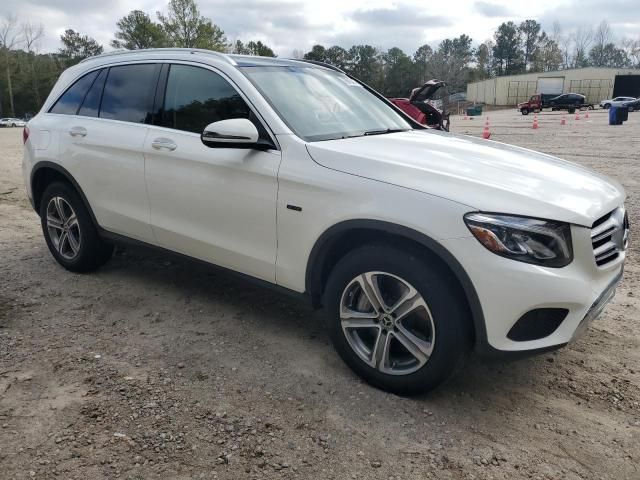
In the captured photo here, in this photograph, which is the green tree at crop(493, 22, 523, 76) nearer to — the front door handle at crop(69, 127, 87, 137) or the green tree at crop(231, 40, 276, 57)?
the green tree at crop(231, 40, 276, 57)

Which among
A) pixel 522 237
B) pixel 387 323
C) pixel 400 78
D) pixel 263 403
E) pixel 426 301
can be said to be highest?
pixel 400 78

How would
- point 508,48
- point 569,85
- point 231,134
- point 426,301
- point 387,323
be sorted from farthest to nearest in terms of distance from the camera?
1. point 508,48
2. point 569,85
3. point 231,134
4. point 387,323
5. point 426,301

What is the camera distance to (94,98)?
456 cm

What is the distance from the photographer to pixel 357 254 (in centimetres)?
293

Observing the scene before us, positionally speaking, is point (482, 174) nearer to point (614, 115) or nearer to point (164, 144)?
point (164, 144)

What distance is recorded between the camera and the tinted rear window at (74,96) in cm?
467

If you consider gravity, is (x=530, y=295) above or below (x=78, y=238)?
above

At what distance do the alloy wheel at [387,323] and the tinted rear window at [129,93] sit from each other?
222 cm

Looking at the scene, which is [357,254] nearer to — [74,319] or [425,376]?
[425,376]

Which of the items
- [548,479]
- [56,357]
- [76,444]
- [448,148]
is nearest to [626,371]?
[548,479]

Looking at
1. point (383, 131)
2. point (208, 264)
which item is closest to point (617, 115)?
point (383, 131)

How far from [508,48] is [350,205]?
122 metres

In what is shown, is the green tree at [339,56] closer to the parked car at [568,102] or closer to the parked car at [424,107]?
the parked car at [568,102]

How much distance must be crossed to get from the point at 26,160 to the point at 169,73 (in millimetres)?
1973
